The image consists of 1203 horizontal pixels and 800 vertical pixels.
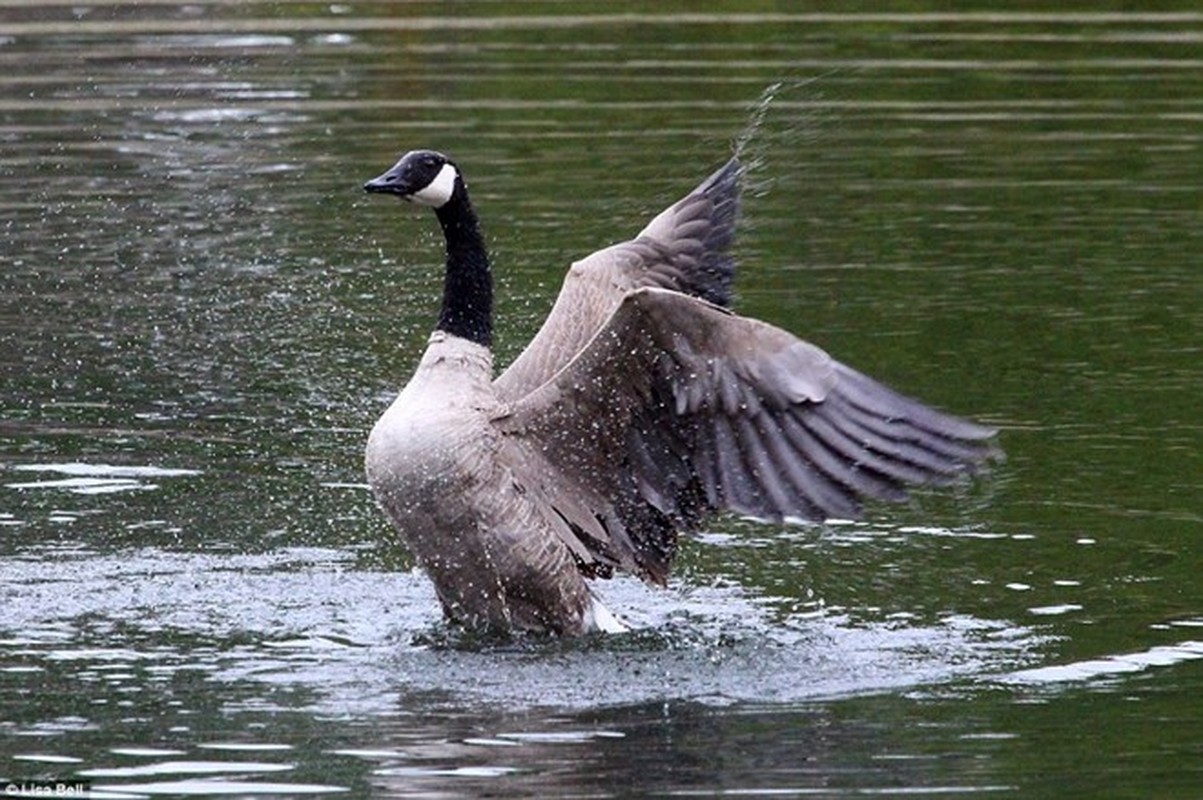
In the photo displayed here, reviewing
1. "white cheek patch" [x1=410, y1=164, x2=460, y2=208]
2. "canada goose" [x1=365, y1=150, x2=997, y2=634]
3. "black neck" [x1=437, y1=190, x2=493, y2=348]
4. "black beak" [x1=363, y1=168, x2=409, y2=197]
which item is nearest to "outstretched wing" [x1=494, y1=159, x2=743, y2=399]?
"canada goose" [x1=365, y1=150, x2=997, y2=634]

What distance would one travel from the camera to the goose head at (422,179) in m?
9.28

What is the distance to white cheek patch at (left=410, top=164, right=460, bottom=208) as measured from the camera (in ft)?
30.6

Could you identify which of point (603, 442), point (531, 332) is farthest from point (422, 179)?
point (531, 332)

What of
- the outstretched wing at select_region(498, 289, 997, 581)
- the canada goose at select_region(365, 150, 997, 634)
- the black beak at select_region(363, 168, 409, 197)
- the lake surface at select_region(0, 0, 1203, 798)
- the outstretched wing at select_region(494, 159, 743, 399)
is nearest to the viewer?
the lake surface at select_region(0, 0, 1203, 798)

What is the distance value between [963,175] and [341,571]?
8846 mm

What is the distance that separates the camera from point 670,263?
1062 centimetres

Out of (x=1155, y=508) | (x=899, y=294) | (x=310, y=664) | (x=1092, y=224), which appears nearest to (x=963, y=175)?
(x=1092, y=224)

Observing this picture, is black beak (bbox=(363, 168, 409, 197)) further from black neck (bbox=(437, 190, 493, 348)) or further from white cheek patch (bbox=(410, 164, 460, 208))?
black neck (bbox=(437, 190, 493, 348))

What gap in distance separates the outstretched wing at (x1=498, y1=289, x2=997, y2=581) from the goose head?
0.89 meters

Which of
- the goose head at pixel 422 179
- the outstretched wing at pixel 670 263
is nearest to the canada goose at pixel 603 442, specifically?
the goose head at pixel 422 179

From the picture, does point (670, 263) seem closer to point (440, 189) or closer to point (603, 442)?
point (440, 189)

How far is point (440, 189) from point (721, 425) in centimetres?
153

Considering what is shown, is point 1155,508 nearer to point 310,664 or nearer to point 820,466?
point 820,466

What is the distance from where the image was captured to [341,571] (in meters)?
9.96
